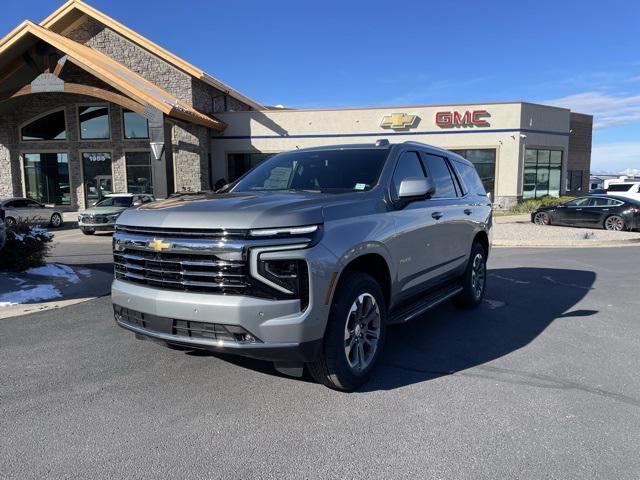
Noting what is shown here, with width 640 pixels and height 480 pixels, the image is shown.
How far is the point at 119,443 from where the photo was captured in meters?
3.17

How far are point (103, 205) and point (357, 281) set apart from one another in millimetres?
17768

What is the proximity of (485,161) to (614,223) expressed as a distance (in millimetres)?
10137

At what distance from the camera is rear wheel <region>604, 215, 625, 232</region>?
58.1 ft

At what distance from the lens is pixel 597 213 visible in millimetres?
18375

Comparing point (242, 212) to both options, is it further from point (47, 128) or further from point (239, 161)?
point (47, 128)

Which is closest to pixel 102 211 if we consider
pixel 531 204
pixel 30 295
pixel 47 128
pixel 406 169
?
pixel 30 295

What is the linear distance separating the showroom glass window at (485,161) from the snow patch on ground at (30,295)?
23300 millimetres

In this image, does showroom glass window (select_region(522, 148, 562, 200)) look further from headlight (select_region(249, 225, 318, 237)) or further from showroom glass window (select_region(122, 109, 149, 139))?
headlight (select_region(249, 225, 318, 237))

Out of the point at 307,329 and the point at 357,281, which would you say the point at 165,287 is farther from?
the point at 357,281

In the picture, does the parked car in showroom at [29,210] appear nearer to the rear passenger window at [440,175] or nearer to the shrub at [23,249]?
the shrub at [23,249]

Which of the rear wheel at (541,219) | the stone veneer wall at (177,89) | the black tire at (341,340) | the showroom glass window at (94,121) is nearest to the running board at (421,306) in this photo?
the black tire at (341,340)

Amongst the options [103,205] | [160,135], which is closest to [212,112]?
[160,135]

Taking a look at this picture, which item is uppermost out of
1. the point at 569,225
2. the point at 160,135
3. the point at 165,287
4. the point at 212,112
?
the point at 212,112

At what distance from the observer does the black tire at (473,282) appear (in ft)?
20.7
